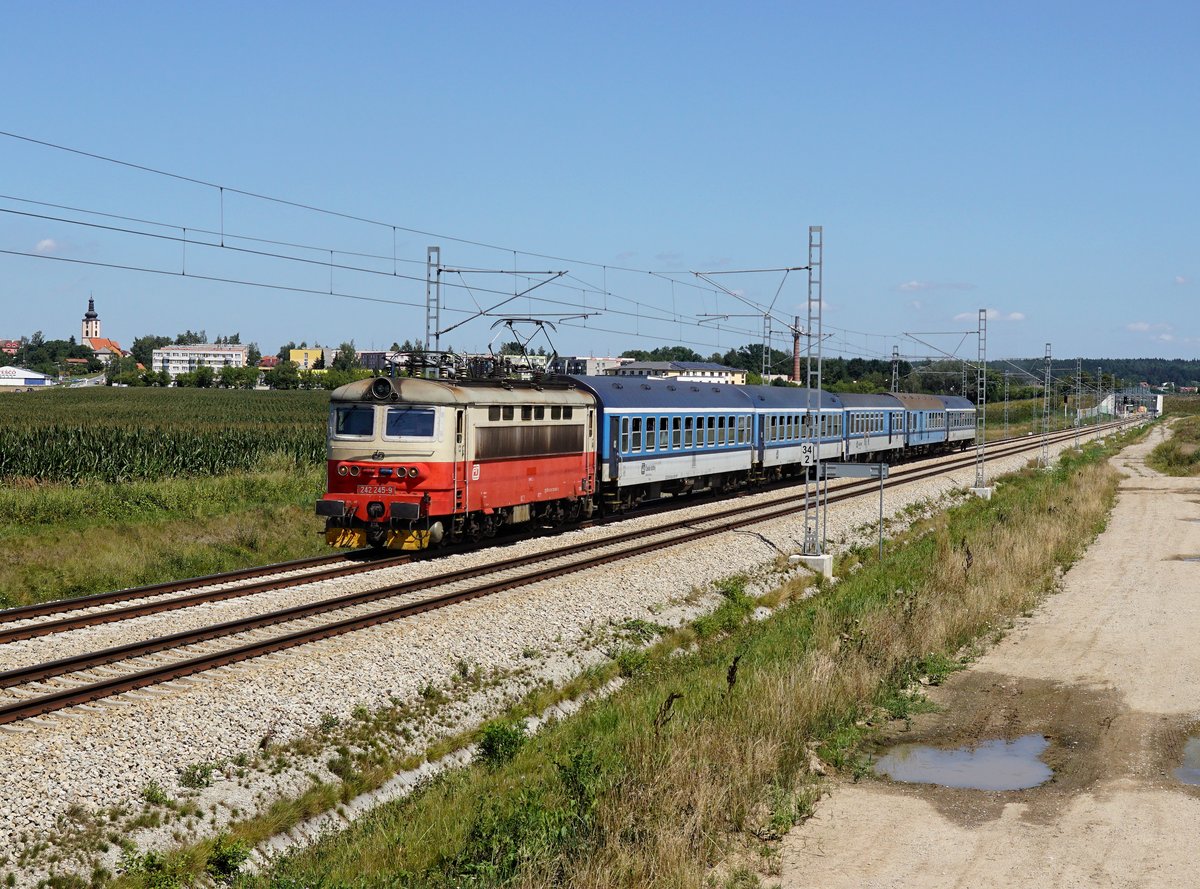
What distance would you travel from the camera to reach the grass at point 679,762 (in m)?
10.2

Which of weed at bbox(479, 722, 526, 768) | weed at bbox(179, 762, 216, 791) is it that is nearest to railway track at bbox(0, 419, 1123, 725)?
weed at bbox(179, 762, 216, 791)

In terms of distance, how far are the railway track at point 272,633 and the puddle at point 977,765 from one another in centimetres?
791

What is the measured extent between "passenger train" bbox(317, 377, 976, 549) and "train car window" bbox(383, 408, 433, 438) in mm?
26

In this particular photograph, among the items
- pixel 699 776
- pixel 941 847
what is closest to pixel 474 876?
pixel 699 776

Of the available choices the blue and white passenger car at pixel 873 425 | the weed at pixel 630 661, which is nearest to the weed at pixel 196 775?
the weed at pixel 630 661

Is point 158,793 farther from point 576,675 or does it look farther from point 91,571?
point 91,571

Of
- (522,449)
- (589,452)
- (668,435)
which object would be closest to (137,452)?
(589,452)

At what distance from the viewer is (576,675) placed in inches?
706

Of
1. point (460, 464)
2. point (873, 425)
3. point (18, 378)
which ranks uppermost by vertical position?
point (18, 378)

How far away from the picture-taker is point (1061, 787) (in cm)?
1293

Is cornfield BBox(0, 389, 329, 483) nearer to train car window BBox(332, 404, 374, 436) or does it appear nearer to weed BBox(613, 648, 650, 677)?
train car window BBox(332, 404, 374, 436)

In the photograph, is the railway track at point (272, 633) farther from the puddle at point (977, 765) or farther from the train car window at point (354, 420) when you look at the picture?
the puddle at point (977, 765)

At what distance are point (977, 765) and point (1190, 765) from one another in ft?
7.64

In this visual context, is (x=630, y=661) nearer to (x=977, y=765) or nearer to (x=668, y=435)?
(x=977, y=765)
